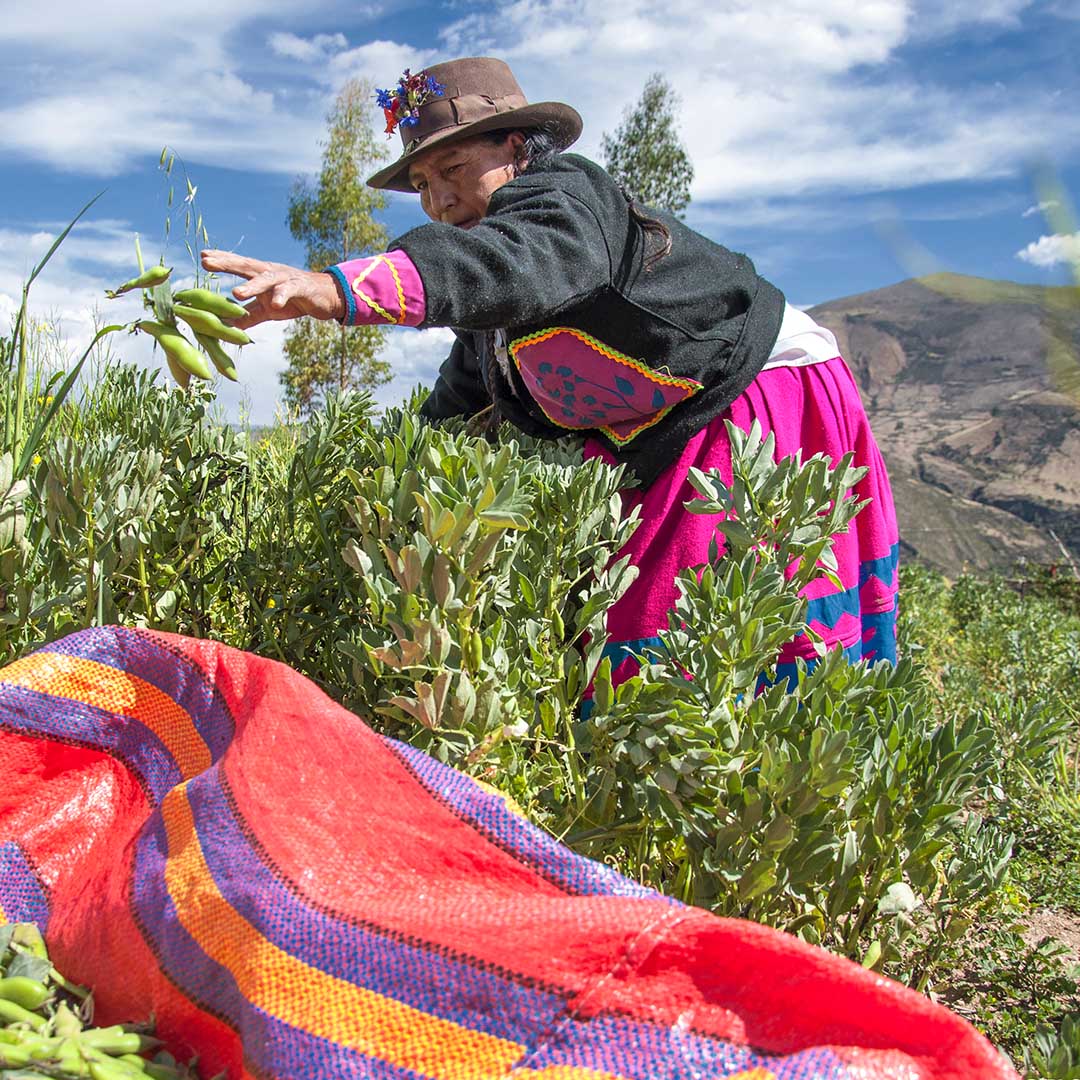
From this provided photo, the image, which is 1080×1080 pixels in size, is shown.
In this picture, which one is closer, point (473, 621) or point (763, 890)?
point (763, 890)

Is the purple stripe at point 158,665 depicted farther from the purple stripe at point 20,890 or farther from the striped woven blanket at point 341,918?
the purple stripe at point 20,890

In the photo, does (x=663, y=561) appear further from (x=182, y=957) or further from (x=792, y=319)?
(x=182, y=957)

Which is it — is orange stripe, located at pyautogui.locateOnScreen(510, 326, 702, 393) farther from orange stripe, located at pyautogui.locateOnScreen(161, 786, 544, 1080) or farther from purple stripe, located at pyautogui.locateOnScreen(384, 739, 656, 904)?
orange stripe, located at pyautogui.locateOnScreen(161, 786, 544, 1080)

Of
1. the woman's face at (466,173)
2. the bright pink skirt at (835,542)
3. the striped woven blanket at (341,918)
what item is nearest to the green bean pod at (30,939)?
the striped woven blanket at (341,918)

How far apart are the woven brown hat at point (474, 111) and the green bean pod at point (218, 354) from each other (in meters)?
1.41

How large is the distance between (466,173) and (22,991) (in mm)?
2158

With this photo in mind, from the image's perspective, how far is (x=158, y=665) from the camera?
4.82ft

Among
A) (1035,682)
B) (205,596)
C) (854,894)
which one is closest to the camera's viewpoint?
(854,894)

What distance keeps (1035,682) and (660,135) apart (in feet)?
60.6

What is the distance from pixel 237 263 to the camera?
4.81ft

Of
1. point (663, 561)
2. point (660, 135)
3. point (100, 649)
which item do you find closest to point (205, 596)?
point (100, 649)

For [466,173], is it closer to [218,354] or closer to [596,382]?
[596,382]

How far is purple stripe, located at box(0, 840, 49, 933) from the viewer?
1367 millimetres

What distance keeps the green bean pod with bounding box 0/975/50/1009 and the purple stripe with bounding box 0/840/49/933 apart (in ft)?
0.88
